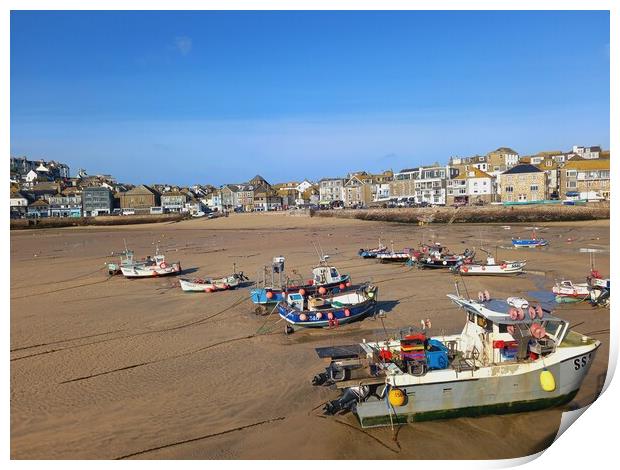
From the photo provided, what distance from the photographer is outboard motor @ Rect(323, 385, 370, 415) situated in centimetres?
877

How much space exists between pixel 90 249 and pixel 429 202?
5200 centimetres

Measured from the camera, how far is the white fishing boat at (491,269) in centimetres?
2244

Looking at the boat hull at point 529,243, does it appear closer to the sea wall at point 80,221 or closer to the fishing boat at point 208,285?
the fishing boat at point 208,285

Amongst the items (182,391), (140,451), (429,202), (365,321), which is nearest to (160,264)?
(365,321)

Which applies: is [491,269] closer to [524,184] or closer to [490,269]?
[490,269]

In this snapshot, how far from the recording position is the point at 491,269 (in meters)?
22.6

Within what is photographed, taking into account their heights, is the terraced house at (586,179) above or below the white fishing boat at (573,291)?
above

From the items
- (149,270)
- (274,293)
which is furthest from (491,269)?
(149,270)

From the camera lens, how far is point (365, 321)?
1524cm

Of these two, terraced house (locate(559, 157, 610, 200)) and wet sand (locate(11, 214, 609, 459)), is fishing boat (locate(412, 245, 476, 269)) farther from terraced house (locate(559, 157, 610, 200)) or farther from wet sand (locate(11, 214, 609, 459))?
terraced house (locate(559, 157, 610, 200))

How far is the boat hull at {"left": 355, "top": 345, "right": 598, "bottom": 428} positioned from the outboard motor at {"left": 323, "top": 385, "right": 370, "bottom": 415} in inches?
8.5

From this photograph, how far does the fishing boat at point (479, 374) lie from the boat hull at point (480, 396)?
0.02m

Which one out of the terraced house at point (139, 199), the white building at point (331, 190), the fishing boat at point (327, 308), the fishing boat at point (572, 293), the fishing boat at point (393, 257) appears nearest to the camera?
the fishing boat at point (327, 308)

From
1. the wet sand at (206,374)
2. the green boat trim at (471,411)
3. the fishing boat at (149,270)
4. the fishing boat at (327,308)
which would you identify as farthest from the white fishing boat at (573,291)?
the fishing boat at (149,270)
